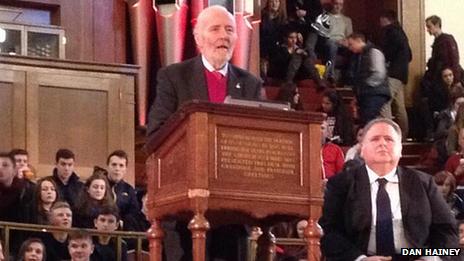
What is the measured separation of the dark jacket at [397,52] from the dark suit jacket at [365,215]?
9.05 metres

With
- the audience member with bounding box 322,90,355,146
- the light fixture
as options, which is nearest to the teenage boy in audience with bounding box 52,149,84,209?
the light fixture

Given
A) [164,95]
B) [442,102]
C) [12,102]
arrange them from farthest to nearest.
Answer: [442,102]
[12,102]
[164,95]

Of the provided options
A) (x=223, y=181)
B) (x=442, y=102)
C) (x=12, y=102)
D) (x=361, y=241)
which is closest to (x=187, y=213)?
(x=223, y=181)

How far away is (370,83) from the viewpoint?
1438 centimetres

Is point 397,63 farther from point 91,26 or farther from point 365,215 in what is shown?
point 365,215

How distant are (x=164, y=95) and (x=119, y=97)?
5725mm

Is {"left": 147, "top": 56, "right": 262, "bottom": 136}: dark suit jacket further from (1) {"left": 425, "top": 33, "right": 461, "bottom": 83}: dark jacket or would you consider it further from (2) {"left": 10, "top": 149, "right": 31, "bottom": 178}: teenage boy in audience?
(1) {"left": 425, "top": 33, "right": 461, "bottom": 83}: dark jacket

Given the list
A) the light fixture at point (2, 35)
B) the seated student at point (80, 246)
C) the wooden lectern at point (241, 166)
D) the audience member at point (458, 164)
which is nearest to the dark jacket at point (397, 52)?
the audience member at point (458, 164)

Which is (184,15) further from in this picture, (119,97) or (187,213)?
(187,213)

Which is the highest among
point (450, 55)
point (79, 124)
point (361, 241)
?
point (450, 55)

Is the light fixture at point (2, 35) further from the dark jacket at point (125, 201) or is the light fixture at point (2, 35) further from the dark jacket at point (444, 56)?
the dark jacket at point (444, 56)

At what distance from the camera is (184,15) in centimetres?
1303

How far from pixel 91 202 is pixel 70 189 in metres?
0.37

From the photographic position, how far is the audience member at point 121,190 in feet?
30.8
